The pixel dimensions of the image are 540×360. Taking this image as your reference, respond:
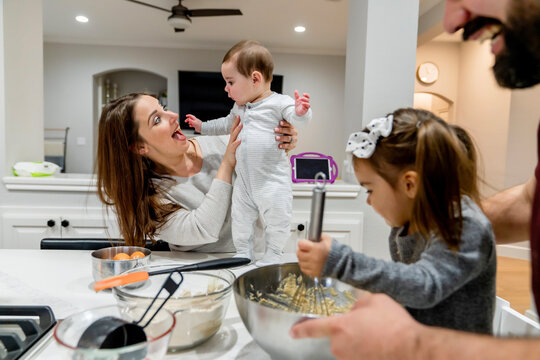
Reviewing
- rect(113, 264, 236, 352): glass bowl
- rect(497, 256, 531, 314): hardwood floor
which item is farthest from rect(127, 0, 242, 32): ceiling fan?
rect(113, 264, 236, 352): glass bowl

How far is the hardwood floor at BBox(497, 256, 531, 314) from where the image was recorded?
9.63ft

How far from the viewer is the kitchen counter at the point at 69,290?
0.70m

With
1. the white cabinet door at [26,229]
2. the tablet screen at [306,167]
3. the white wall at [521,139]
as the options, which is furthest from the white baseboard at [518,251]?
the white cabinet door at [26,229]

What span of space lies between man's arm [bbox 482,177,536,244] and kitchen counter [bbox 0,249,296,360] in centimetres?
57

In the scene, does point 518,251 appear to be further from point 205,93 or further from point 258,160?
point 205,93

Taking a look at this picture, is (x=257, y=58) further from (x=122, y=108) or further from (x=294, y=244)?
(x=294, y=244)

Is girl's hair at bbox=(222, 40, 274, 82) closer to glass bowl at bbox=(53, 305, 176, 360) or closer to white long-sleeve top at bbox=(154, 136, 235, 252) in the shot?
white long-sleeve top at bbox=(154, 136, 235, 252)

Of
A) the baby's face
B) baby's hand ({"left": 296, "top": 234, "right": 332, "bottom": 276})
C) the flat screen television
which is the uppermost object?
the flat screen television

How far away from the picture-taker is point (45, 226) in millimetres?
2281

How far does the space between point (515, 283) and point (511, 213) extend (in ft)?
10.6

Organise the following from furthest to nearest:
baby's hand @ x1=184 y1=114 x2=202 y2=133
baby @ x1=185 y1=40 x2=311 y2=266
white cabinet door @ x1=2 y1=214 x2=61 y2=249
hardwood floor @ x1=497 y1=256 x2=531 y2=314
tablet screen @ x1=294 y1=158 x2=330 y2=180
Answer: hardwood floor @ x1=497 y1=256 x2=531 y2=314
tablet screen @ x1=294 y1=158 x2=330 y2=180
white cabinet door @ x1=2 y1=214 x2=61 y2=249
baby's hand @ x1=184 y1=114 x2=202 y2=133
baby @ x1=185 y1=40 x2=311 y2=266

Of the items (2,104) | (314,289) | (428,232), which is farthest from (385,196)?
(2,104)

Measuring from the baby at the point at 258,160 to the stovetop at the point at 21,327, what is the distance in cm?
71

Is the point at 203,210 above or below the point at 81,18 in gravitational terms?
below
